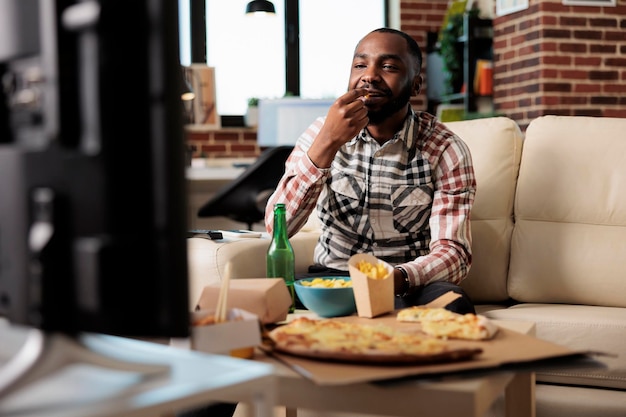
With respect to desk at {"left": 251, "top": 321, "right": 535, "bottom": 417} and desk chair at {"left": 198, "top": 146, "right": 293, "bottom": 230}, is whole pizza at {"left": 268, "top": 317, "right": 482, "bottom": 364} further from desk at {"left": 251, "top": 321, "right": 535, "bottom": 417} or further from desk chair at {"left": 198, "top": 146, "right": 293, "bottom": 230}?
desk chair at {"left": 198, "top": 146, "right": 293, "bottom": 230}

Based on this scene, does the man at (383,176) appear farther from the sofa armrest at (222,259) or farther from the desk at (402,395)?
the desk at (402,395)

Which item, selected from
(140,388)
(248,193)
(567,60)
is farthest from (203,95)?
(140,388)

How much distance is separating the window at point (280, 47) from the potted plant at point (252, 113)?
0.16 meters

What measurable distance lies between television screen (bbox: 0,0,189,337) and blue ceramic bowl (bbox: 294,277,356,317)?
35.1 inches

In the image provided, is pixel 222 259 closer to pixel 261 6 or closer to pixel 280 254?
Answer: pixel 280 254

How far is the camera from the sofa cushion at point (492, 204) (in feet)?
7.73

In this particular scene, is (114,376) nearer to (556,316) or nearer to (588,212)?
(556,316)

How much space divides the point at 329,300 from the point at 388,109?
818 mm

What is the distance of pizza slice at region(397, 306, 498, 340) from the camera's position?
4.07ft

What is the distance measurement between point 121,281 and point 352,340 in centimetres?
57

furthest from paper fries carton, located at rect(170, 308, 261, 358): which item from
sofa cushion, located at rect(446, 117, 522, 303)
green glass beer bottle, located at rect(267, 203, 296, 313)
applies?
sofa cushion, located at rect(446, 117, 522, 303)

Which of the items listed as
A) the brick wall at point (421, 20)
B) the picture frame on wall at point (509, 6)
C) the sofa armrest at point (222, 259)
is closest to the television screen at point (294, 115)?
the picture frame on wall at point (509, 6)

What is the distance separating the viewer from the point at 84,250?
0.64 m

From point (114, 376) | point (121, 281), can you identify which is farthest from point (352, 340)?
point (121, 281)
